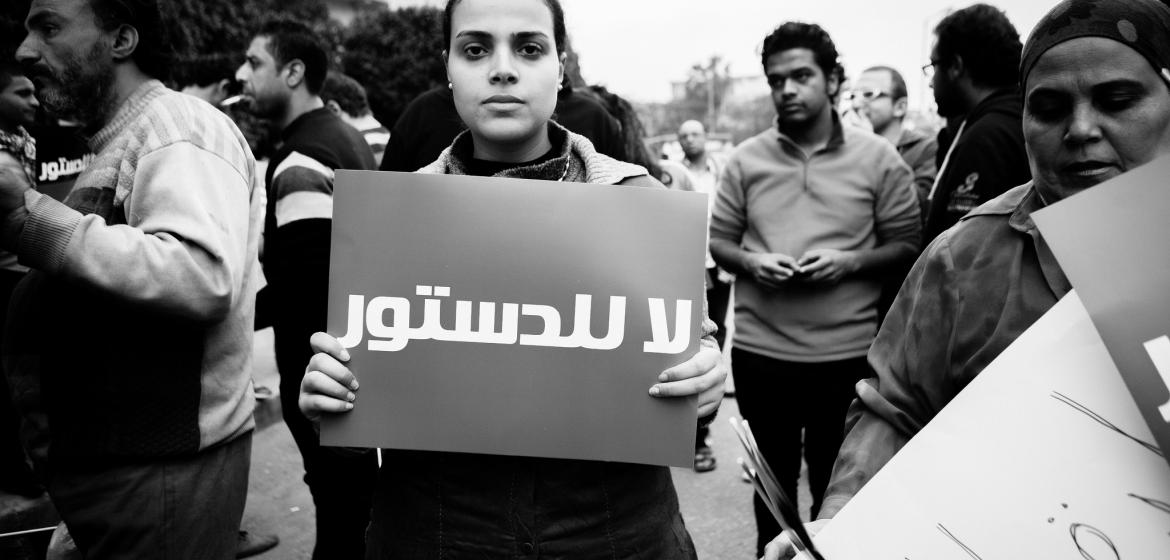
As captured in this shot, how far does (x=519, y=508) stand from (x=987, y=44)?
2.67m

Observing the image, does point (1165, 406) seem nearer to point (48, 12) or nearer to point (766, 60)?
point (48, 12)

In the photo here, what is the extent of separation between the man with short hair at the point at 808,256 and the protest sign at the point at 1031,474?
1989mm

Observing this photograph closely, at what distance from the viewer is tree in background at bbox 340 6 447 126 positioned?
17.5 m

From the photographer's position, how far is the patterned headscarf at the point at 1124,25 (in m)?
1.02

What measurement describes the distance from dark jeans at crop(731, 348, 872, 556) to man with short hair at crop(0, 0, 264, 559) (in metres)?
1.96

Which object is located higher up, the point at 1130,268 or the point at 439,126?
the point at 439,126

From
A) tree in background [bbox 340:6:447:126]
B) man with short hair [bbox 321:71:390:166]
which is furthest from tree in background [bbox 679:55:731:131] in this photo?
man with short hair [bbox 321:71:390:166]

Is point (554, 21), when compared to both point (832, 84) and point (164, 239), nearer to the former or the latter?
point (164, 239)

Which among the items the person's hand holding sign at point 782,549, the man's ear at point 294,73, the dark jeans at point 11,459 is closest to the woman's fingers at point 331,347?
the person's hand holding sign at point 782,549

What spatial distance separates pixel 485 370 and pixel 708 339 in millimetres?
430

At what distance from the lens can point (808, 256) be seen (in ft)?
9.83

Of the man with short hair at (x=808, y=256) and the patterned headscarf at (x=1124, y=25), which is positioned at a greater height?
the patterned headscarf at (x=1124, y=25)

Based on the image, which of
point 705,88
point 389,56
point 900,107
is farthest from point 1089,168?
point 705,88

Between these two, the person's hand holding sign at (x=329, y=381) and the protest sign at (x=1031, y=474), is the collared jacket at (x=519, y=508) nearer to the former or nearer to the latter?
the person's hand holding sign at (x=329, y=381)
